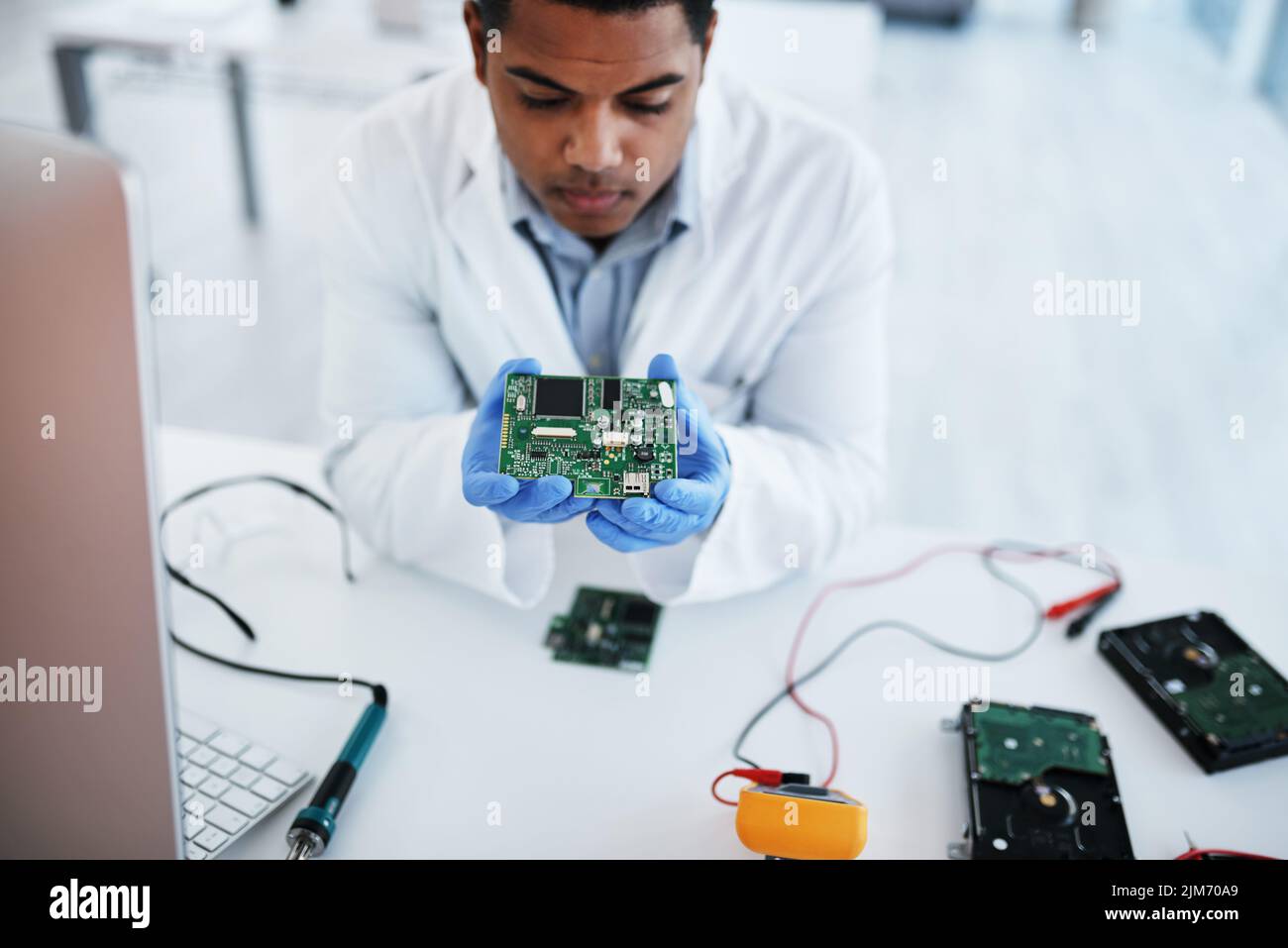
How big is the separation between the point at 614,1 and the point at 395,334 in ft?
1.76

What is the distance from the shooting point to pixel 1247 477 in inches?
114

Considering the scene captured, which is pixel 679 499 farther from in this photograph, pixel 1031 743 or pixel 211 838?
pixel 211 838

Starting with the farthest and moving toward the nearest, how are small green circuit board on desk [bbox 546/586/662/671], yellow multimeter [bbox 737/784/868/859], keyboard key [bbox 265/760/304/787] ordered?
small green circuit board on desk [bbox 546/586/662/671] → keyboard key [bbox 265/760/304/787] → yellow multimeter [bbox 737/784/868/859]

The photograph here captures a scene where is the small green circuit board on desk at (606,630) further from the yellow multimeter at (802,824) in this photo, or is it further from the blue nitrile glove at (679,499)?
the yellow multimeter at (802,824)

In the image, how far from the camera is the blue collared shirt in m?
1.33

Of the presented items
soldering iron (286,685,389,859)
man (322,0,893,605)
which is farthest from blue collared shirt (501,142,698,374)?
soldering iron (286,685,389,859)

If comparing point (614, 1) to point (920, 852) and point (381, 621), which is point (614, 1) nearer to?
point (381, 621)

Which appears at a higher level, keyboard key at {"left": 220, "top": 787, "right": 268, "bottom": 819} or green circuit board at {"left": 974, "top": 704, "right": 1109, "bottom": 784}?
green circuit board at {"left": 974, "top": 704, "right": 1109, "bottom": 784}

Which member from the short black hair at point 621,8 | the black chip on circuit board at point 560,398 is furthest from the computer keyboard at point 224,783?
the short black hair at point 621,8

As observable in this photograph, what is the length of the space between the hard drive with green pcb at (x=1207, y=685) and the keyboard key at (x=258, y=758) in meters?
0.88

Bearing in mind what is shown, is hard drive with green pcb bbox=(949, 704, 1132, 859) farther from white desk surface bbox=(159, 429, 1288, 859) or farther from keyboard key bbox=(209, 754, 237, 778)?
keyboard key bbox=(209, 754, 237, 778)

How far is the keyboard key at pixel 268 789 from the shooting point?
960 mm

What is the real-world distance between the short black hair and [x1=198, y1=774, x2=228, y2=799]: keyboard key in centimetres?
80

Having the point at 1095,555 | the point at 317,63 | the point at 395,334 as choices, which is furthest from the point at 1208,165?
the point at 395,334
